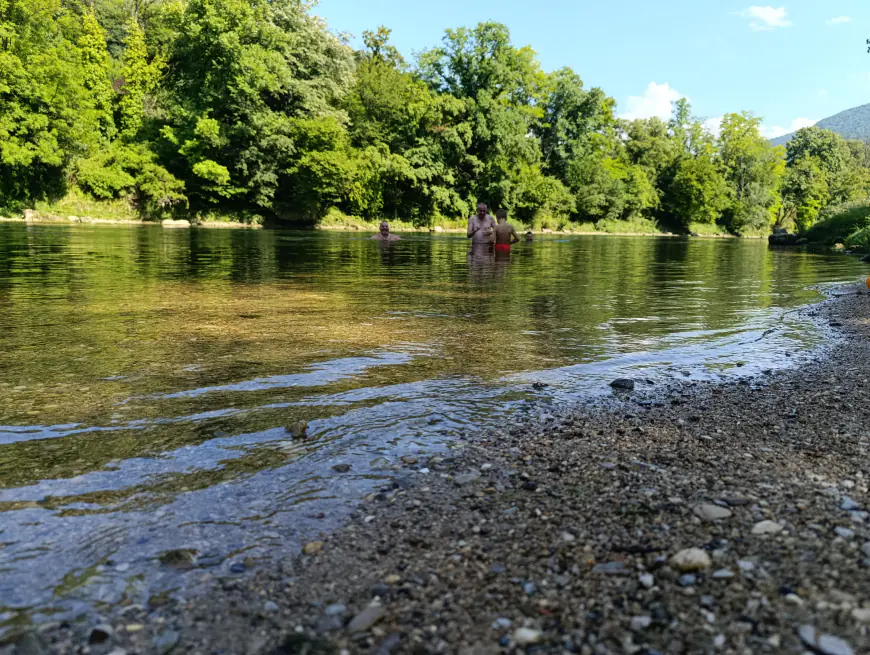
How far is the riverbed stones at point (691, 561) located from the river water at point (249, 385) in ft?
6.07

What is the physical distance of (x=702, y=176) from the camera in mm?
90000

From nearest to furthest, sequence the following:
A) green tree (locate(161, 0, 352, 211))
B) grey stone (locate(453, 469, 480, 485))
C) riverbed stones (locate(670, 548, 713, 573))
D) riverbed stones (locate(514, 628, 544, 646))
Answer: riverbed stones (locate(514, 628, 544, 646)) < riverbed stones (locate(670, 548, 713, 573)) < grey stone (locate(453, 469, 480, 485)) < green tree (locate(161, 0, 352, 211))

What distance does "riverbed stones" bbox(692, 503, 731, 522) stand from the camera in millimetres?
3270

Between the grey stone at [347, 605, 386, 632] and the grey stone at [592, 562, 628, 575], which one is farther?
the grey stone at [592, 562, 628, 575]

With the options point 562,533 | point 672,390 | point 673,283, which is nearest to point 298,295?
point 672,390

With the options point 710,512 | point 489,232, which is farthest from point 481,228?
point 710,512

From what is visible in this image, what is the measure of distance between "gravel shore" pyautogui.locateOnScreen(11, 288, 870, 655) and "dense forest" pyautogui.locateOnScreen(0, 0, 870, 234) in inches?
2130

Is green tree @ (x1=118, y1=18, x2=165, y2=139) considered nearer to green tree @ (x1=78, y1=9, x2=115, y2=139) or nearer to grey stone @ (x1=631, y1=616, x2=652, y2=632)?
green tree @ (x1=78, y1=9, x2=115, y2=139)

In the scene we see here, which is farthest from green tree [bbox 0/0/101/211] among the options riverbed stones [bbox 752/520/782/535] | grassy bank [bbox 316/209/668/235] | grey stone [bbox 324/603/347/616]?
riverbed stones [bbox 752/520/782/535]

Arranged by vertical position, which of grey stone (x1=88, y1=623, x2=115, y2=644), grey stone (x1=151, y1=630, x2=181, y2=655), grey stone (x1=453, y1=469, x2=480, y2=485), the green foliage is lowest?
grey stone (x1=151, y1=630, x2=181, y2=655)

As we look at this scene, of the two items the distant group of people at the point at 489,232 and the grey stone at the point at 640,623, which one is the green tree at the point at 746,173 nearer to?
the distant group of people at the point at 489,232

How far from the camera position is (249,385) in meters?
6.15

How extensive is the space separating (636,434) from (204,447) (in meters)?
3.43

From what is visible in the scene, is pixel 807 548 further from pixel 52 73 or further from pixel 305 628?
pixel 52 73
